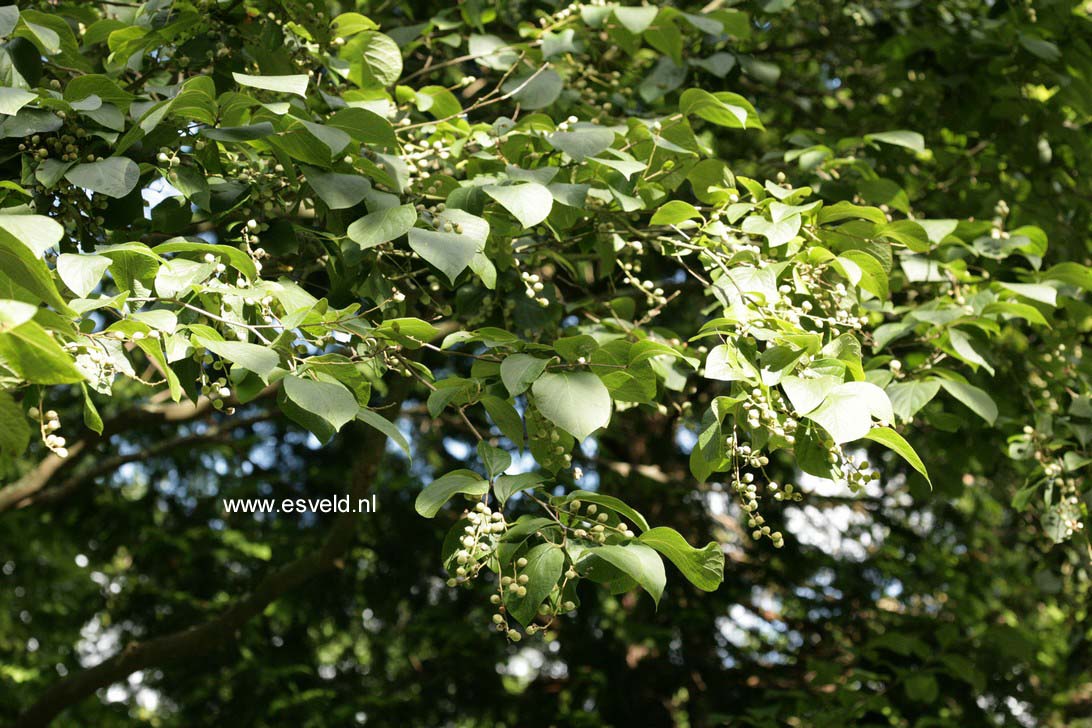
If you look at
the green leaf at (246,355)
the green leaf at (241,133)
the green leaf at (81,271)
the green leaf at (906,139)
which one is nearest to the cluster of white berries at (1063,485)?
the green leaf at (906,139)

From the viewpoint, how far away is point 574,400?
152cm

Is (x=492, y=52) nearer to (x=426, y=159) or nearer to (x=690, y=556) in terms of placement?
(x=426, y=159)

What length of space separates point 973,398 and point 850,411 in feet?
2.72

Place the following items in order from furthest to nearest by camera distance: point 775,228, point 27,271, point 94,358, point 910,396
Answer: point 910,396
point 775,228
point 94,358
point 27,271

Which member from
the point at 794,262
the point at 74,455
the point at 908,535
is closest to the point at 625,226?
the point at 794,262

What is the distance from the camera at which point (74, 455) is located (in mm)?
3328

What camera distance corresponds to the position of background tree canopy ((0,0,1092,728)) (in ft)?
5.03

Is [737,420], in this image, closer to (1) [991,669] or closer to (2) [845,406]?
(2) [845,406]

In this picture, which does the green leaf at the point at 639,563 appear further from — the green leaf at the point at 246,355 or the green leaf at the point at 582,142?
the green leaf at the point at 582,142

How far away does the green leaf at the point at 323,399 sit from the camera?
1376 millimetres

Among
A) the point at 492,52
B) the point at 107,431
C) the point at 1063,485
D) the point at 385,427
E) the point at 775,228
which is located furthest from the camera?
the point at 107,431

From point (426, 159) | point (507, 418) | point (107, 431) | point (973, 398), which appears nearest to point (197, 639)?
point (107, 431)

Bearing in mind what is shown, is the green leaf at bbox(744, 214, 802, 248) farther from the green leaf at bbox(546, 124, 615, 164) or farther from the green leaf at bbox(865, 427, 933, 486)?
the green leaf at bbox(865, 427, 933, 486)

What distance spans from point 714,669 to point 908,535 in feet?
3.56
